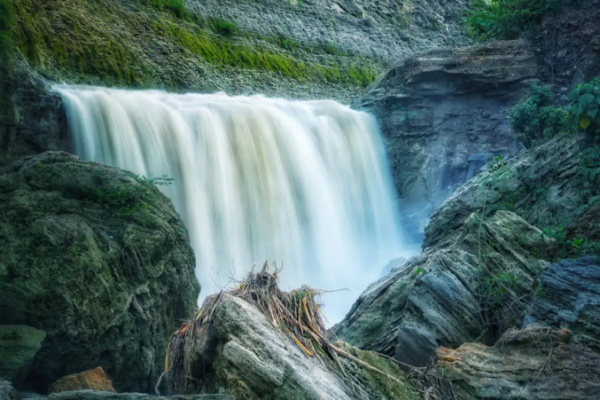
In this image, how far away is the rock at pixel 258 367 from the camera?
12.7ft

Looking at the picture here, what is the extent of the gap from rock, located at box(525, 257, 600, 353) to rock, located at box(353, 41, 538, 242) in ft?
35.1

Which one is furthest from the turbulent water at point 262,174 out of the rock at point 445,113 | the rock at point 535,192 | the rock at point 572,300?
the rock at point 572,300

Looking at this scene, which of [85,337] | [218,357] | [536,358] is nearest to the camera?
[218,357]

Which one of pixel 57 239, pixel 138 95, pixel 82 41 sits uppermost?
pixel 82 41

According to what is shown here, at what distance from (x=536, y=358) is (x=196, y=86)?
54.1 feet

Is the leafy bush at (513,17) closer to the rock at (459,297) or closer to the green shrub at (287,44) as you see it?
the green shrub at (287,44)

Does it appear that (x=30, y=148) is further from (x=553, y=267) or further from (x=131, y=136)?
(x=553, y=267)

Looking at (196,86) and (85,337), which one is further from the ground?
(196,86)

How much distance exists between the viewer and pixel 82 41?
16.2m

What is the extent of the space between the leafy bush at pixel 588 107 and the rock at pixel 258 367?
23.3 ft

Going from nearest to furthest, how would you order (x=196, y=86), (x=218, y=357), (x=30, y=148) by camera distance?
(x=218, y=357) < (x=30, y=148) < (x=196, y=86)

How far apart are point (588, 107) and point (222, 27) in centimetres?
1654

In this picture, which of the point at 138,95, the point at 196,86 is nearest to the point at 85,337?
the point at 138,95

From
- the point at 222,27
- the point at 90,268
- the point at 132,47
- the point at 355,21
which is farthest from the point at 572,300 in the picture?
the point at 355,21
